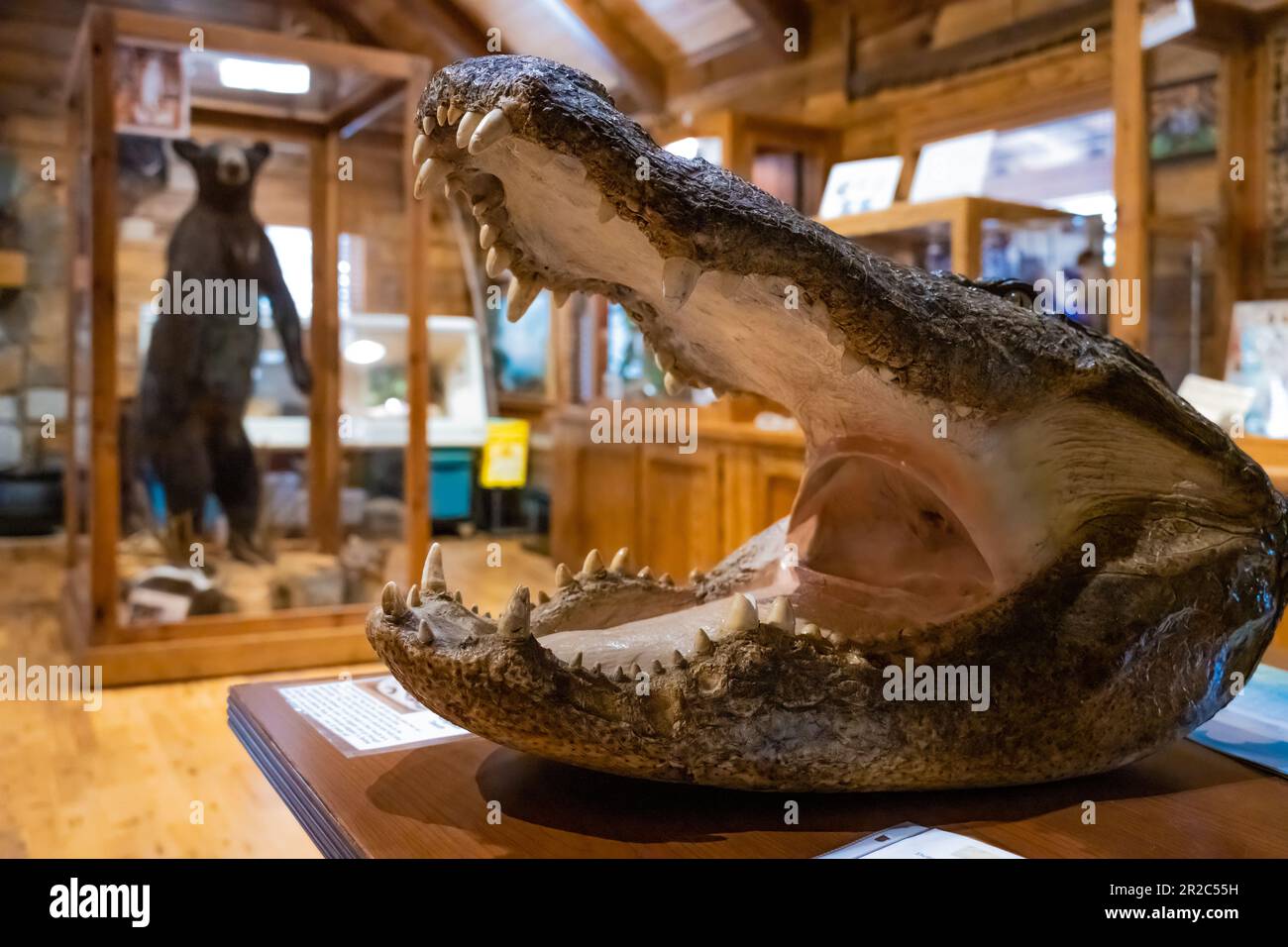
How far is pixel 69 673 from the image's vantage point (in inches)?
128

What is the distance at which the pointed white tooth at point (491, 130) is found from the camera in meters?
0.85

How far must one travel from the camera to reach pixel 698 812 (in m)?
0.99

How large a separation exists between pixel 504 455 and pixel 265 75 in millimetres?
2205

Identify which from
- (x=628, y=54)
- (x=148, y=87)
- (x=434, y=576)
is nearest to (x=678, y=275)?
(x=434, y=576)

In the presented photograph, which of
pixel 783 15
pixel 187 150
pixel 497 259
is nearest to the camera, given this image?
pixel 497 259

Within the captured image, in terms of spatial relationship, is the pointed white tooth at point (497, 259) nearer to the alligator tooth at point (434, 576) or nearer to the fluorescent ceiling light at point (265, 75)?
the alligator tooth at point (434, 576)

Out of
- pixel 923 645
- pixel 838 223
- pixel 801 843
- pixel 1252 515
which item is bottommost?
pixel 801 843

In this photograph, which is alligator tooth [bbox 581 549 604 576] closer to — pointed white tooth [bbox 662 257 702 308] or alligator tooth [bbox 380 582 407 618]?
alligator tooth [bbox 380 582 407 618]

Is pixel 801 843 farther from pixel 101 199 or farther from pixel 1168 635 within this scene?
pixel 101 199

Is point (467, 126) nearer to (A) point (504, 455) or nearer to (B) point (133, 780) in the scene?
(B) point (133, 780)

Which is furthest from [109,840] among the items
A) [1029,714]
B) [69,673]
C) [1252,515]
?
[1252,515]

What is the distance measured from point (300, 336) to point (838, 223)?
174cm

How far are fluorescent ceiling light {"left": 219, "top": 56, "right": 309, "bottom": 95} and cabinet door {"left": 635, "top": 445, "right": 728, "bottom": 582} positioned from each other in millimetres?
1746

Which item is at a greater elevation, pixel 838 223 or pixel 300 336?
pixel 838 223
